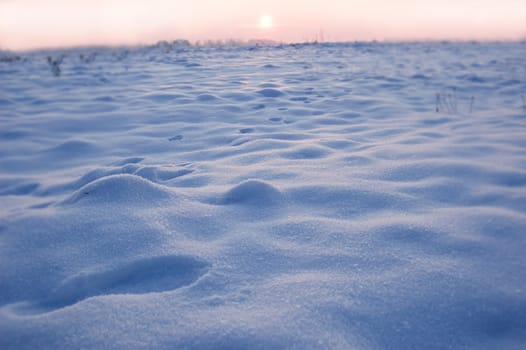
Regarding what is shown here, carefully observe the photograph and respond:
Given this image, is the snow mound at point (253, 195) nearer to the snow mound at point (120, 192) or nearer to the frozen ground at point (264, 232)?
the frozen ground at point (264, 232)

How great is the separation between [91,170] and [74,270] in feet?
3.77

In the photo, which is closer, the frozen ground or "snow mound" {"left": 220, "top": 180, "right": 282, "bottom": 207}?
the frozen ground

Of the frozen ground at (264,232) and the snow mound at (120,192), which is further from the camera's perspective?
the snow mound at (120,192)

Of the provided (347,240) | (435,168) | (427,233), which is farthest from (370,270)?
(435,168)

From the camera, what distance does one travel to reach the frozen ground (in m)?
1.01

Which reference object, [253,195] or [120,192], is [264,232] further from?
[120,192]

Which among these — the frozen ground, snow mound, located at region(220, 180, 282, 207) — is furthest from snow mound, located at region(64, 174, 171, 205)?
snow mound, located at region(220, 180, 282, 207)

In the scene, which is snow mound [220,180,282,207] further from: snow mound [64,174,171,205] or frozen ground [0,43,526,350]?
snow mound [64,174,171,205]

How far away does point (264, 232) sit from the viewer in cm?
149

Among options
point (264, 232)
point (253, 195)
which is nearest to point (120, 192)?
point (253, 195)

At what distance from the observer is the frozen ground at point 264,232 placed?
1.01 metres

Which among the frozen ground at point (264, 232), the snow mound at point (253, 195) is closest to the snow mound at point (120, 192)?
the frozen ground at point (264, 232)

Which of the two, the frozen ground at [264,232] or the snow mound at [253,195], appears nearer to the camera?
the frozen ground at [264,232]

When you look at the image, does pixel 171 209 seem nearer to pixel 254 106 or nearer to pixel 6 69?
pixel 254 106
